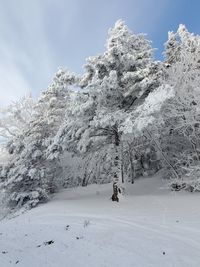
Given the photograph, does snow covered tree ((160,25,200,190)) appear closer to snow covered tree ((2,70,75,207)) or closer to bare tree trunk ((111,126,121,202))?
bare tree trunk ((111,126,121,202))

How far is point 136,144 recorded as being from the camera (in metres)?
20.8

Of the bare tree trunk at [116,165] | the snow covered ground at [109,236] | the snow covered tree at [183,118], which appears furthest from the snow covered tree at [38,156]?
the snow covered tree at [183,118]

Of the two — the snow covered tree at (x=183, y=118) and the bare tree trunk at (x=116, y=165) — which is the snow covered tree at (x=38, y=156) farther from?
the snow covered tree at (x=183, y=118)

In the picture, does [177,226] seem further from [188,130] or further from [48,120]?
[48,120]

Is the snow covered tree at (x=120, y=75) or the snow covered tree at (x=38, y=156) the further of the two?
the snow covered tree at (x=38, y=156)

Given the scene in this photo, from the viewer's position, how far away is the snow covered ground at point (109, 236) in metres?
7.05

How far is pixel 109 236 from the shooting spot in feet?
28.5

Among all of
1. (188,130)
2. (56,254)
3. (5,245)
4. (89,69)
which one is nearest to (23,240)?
(5,245)

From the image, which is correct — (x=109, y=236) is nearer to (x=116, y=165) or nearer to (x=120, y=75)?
(x=116, y=165)

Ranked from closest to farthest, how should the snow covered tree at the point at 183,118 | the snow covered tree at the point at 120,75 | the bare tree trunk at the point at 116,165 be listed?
the snow covered tree at the point at 120,75 → the snow covered tree at the point at 183,118 → the bare tree trunk at the point at 116,165

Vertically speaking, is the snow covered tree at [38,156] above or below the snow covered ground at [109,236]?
above

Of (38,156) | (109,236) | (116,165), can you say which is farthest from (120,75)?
(109,236)

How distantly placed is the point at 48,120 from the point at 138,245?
1259cm

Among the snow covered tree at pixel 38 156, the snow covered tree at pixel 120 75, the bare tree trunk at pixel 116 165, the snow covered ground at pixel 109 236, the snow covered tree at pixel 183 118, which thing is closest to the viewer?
the snow covered ground at pixel 109 236
